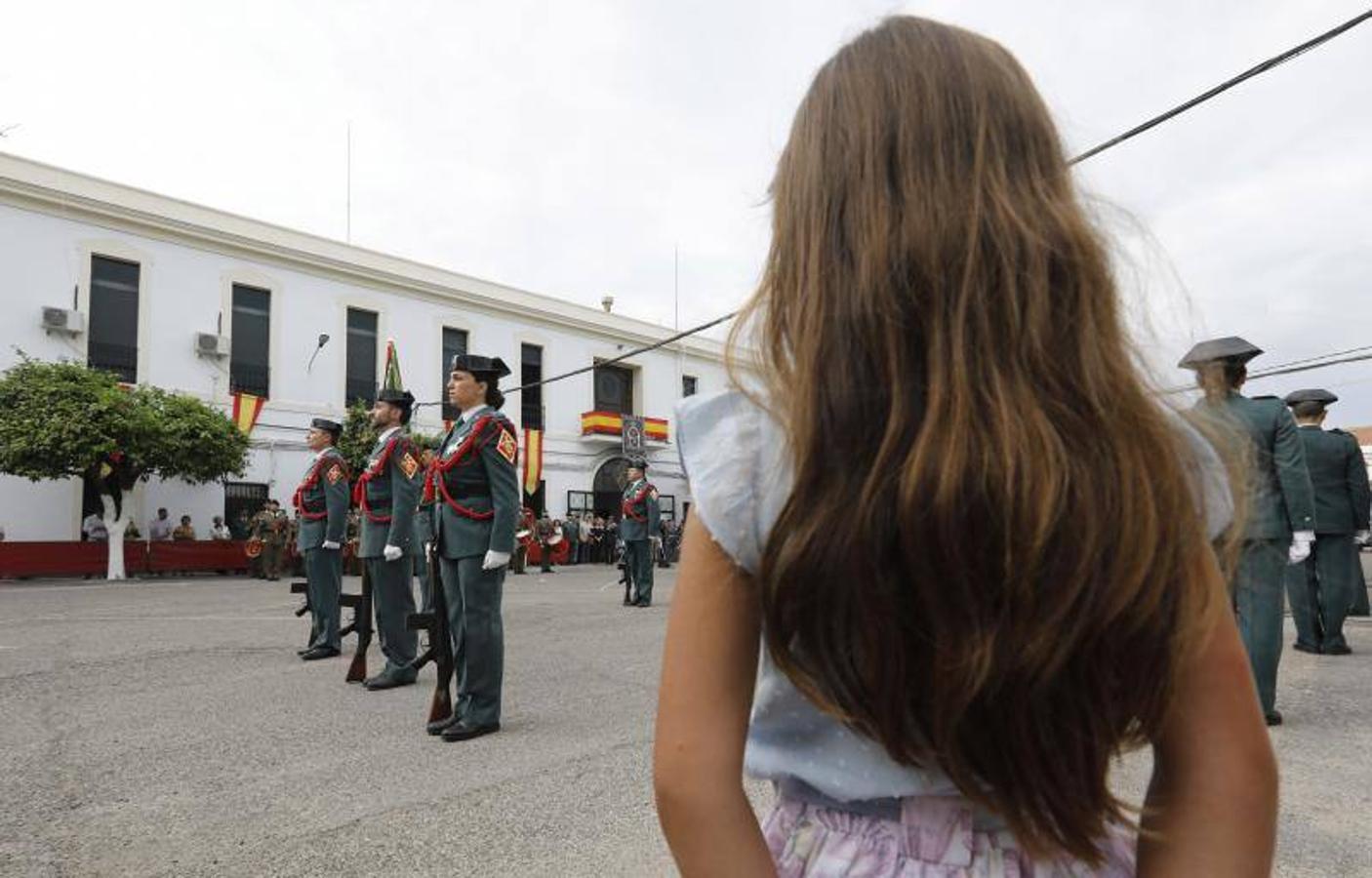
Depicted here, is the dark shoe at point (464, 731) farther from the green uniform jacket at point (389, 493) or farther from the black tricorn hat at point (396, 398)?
the black tricorn hat at point (396, 398)

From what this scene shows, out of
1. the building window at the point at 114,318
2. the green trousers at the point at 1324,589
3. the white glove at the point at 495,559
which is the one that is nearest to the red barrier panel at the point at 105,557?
the building window at the point at 114,318

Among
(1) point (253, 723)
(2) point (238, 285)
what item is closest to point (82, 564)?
(2) point (238, 285)

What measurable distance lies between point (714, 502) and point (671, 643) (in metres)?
0.15

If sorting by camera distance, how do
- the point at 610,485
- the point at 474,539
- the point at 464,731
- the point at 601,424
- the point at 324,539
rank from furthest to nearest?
the point at 610,485 → the point at 601,424 → the point at 324,539 → the point at 474,539 → the point at 464,731

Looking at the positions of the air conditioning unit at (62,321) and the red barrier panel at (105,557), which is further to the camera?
the air conditioning unit at (62,321)

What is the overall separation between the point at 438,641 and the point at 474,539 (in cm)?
56

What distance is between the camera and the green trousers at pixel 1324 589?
6.06m

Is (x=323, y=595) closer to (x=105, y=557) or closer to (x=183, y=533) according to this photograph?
(x=105, y=557)

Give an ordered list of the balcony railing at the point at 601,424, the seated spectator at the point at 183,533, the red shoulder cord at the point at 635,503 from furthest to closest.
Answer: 1. the balcony railing at the point at 601,424
2. the seated spectator at the point at 183,533
3. the red shoulder cord at the point at 635,503

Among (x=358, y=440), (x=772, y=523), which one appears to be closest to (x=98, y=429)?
(x=358, y=440)

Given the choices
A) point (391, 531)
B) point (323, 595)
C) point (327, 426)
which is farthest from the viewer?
point (327, 426)

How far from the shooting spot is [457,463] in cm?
474

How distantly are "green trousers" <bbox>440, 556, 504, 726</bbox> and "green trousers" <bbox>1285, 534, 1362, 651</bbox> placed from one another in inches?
210

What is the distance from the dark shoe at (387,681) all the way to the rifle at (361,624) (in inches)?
3.4
